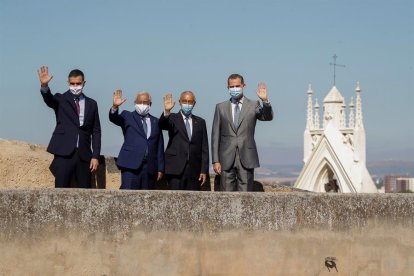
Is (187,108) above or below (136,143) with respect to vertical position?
above

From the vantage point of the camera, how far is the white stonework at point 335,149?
7550cm

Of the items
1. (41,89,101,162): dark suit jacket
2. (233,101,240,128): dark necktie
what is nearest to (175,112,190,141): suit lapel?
(233,101,240,128): dark necktie

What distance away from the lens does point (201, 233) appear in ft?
29.2

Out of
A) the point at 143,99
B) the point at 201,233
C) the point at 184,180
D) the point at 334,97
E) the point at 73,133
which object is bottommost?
the point at 201,233

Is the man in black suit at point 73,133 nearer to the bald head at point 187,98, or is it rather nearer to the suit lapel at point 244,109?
the bald head at point 187,98

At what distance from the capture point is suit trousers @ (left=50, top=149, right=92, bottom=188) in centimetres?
1059

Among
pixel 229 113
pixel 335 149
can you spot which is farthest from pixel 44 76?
pixel 335 149

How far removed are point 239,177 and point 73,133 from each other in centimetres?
199

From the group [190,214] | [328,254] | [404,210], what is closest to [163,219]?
[190,214]

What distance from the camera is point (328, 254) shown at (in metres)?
9.28

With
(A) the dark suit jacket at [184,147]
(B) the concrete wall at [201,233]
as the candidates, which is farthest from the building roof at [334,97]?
(B) the concrete wall at [201,233]

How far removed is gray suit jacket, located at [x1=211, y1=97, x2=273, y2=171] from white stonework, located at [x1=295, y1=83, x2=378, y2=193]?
6236cm

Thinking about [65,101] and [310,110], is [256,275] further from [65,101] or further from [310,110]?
[310,110]

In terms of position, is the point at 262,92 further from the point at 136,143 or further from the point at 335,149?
the point at 335,149
